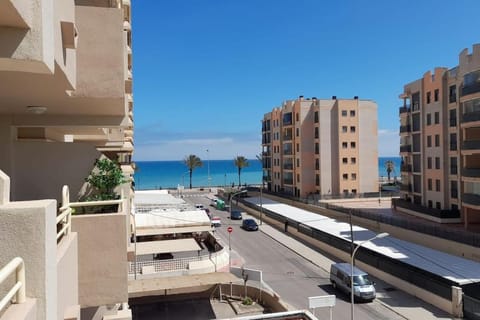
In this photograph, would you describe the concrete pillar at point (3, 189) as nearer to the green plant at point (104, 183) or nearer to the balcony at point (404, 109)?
the green plant at point (104, 183)

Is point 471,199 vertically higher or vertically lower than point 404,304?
higher

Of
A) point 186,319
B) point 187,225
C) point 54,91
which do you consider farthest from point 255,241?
point 54,91

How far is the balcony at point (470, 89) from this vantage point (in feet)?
109

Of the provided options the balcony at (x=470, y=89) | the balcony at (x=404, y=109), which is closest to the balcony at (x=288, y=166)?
the balcony at (x=404, y=109)

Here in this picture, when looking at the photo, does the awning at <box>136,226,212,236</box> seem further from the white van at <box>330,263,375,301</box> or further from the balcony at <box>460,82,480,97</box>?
the balcony at <box>460,82,480,97</box>

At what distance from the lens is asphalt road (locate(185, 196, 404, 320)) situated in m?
22.1

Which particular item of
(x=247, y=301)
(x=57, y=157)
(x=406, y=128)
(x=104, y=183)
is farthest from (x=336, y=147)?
(x=57, y=157)

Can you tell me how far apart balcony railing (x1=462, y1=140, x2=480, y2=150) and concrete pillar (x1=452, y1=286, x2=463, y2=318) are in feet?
57.4

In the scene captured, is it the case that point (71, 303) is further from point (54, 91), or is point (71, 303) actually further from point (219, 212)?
point (219, 212)

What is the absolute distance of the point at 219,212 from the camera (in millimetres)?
63188

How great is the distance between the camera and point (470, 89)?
112 ft

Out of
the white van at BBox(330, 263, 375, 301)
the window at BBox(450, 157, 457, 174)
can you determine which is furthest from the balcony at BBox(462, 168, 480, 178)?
the white van at BBox(330, 263, 375, 301)

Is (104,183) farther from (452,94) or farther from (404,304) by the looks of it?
(452,94)

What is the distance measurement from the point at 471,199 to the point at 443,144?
28.1 feet
